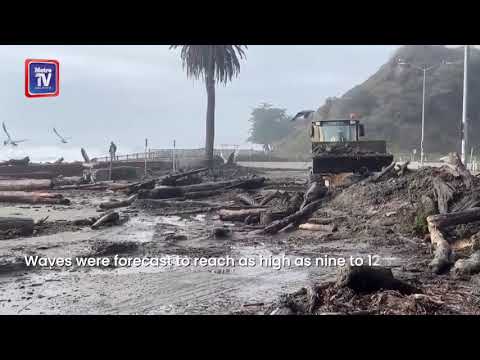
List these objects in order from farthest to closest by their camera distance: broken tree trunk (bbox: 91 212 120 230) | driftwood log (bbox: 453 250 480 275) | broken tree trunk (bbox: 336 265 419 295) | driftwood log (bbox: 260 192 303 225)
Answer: driftwood log (bbox: 260 192 303 225) < broken tree trunk (bbox: 91 212 120 230) < driftwood log (bbox: 453 250 480 275) < broken tree trunk (bbox: 336 265 419 295)

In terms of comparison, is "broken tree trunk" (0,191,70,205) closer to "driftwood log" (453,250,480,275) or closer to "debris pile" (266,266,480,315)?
"debris pile" (266,266,480,315)

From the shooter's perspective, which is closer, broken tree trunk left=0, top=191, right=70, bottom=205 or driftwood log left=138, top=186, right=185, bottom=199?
broken tree trunk left=0, top=191, right=70, bottom=205

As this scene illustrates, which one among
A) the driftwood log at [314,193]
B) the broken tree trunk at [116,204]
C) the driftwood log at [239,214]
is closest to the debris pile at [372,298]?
the driftwood log at [239,214]

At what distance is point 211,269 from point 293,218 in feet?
13.3

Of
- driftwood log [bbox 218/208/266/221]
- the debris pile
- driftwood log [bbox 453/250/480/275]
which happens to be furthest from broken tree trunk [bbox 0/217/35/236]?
driftwood log [bbox 453/250/480/275]

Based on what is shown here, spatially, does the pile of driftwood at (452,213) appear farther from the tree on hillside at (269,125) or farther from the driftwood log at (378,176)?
the tree on hillside at (269,125)

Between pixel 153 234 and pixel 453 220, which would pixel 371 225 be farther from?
pixel 153 234

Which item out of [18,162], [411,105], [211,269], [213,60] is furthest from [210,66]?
[411,105]

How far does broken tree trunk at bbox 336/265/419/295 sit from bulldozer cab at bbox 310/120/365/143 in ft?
37.8

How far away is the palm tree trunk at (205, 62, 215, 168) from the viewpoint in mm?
33188

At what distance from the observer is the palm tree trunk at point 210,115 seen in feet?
109

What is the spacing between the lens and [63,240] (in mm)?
8969

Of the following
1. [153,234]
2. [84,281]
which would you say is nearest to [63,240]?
[153,234]
